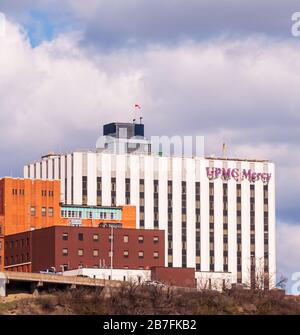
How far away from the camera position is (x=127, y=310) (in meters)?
174

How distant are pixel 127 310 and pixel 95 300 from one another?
3.89m

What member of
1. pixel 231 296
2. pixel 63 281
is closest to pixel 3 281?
pixel 63 281

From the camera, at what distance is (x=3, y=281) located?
187 m

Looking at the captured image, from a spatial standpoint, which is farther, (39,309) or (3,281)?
(3,281)
